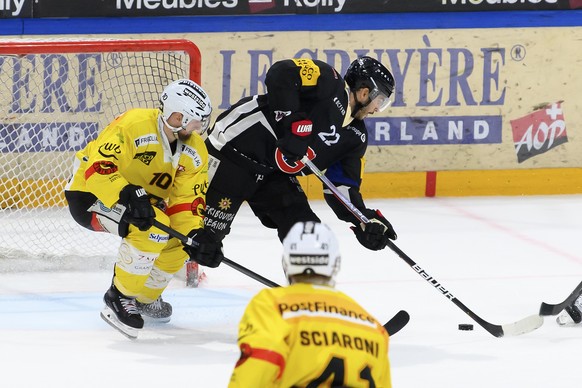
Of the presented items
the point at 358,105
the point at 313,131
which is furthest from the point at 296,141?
the point at 358,105

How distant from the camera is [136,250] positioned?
4.23 m

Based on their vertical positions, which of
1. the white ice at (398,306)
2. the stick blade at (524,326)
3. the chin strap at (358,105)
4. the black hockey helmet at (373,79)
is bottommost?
the white ice at (398,306)

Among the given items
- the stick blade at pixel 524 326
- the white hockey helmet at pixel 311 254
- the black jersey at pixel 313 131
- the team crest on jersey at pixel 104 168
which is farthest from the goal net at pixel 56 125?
the white hockey helmet at pixel 311 254

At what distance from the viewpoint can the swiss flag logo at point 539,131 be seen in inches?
286

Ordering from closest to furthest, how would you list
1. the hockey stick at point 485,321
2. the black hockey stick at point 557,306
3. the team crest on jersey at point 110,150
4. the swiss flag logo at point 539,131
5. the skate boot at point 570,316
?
the team crest on jersey at point 110,150, the hockey stick at point 485,321, the black hockey stick at point 557,306, the skate boot at point 570,316, the swiss flag logo at point 539,131

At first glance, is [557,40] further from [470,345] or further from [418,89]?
[470,345]

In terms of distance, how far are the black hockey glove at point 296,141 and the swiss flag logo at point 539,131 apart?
10.4 ft

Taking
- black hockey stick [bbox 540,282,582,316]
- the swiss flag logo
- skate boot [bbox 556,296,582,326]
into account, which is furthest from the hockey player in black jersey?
the swiss flag logo

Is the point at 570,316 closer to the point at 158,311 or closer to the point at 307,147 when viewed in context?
the point at 307,147

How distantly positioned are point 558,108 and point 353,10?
Answer: 1.36 m

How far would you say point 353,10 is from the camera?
7.04 meters

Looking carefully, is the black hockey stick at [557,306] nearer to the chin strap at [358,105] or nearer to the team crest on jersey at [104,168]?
the chin strap at [358,105]

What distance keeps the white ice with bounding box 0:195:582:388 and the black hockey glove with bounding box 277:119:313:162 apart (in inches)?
28.0

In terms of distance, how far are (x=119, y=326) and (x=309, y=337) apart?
2.02m
